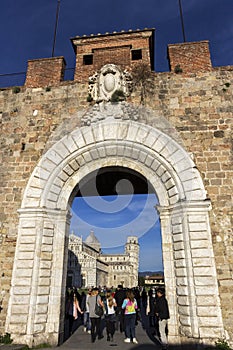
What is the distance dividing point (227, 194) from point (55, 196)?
14.0ft

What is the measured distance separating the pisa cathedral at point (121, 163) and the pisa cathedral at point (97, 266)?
103 ft

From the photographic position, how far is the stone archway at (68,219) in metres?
5.36

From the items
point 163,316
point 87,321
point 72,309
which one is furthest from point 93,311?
point 87,321

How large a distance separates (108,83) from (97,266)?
172ft

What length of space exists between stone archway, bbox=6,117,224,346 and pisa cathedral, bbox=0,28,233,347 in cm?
2

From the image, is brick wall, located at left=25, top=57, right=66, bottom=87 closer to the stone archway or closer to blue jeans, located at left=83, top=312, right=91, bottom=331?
the stone archway

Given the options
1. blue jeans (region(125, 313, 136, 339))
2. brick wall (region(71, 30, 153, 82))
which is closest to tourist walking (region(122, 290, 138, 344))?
blue jeans (region(125, 313, 136, 339))

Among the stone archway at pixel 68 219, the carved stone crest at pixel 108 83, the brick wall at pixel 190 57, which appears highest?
the brick wall at pixel 190 57

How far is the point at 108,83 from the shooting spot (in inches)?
287

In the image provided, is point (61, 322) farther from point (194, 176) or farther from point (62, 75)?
point (62, 75)

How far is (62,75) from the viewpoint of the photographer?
813 centimetres

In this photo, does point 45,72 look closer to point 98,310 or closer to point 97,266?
point 98,310

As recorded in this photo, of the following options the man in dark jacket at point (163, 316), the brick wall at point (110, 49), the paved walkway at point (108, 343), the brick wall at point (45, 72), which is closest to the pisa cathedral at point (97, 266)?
the paved walkway at point (108, 343)

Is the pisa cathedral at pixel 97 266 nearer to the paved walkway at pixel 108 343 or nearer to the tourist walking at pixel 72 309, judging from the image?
the tourist walking at pixel 72 309
